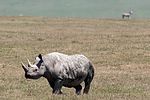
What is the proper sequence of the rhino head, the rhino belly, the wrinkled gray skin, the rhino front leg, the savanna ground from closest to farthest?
1. the rhino head
2. the wrinkled gray skin
3. the rhino front leg
4. the rhino belly
5. the savanna ground

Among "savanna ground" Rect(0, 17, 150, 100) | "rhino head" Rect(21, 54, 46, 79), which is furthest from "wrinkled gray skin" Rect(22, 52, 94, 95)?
"savanna ground" Rect(0, 17, 150, 100)

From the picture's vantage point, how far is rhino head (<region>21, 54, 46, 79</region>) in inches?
643

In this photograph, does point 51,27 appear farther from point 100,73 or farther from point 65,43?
point 100,73

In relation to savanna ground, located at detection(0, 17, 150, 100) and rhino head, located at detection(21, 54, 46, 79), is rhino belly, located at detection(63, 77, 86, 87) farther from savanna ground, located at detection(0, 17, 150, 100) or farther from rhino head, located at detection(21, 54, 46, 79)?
rhino head, located at detection(21, 54, 46, 79)

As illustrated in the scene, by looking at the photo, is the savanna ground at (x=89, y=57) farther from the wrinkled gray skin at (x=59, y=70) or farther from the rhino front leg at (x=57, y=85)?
the wrinkled gray skin at (x=59, y=70)

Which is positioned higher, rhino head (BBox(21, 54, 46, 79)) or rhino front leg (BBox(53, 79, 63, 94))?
rhino head (BBox(21, 54, 46, 79))

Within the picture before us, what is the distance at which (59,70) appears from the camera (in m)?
16.9

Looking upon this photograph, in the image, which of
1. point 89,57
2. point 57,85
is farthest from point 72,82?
point 89,57

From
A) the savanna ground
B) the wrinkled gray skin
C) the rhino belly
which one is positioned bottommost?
the savanna ground

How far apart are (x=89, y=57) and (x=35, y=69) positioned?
16377 mm

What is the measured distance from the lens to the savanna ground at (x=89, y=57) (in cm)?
1841

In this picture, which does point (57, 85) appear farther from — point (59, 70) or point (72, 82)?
point (72, 82)

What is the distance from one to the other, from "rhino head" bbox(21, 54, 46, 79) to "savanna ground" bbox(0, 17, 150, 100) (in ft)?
2.38

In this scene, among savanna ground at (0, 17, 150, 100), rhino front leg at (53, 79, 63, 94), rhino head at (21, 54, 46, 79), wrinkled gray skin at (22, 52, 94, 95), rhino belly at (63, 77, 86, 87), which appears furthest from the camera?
savanna ground at (0, 17, 150, 100)
